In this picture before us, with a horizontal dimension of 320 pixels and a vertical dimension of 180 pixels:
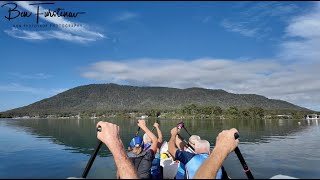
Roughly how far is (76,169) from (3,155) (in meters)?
11.5

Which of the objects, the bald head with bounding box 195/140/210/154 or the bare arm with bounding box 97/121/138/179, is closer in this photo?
the bare arm with bounding box 97/121/138/179

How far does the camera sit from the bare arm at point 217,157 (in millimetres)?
3098

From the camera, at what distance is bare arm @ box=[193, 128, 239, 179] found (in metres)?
3.10

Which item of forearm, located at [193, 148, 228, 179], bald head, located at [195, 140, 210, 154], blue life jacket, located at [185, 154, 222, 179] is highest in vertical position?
forearm, located at [193, 148, 228, 179]

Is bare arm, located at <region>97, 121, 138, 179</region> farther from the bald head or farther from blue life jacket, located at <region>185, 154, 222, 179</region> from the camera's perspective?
the bald head

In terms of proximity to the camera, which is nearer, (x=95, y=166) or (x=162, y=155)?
(x=162, y=155)

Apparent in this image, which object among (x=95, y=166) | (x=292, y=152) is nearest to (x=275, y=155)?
(x=292, y=152)

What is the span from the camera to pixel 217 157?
3168 mm

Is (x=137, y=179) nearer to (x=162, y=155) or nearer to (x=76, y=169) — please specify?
(x=162, y=155)

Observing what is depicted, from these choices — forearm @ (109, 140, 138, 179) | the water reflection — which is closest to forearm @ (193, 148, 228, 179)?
forearm @ (109, 140, 138, 179)

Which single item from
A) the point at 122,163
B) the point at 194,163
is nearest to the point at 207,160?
the point at 122,163

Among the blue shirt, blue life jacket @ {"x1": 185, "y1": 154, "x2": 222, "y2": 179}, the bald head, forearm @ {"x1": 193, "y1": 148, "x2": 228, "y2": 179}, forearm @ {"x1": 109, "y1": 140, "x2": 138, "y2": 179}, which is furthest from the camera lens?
the blue shirt

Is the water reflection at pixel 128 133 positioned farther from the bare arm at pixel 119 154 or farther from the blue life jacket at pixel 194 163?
the bare arm at pixel 119 154

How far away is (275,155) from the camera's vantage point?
2695cm
